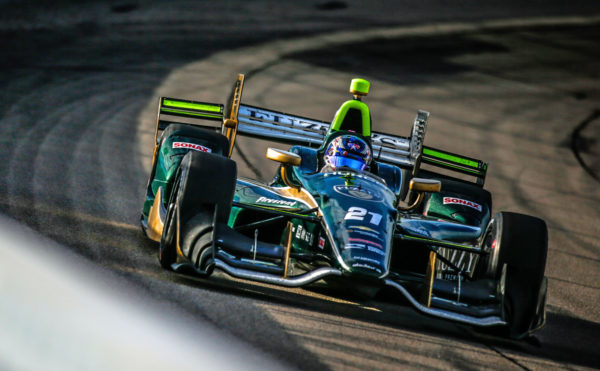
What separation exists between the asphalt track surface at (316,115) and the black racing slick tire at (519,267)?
0.23 metres

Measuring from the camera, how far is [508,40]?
27.3 metres

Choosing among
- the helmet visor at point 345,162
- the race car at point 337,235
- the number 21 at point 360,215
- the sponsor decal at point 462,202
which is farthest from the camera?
the sponsor decal at point 462,202

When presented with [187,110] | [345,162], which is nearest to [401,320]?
[345,162]

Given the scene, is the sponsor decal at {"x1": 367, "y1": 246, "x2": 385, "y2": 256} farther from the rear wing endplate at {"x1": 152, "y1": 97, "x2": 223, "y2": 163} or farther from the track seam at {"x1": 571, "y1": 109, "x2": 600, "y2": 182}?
the track seam at {"x1": 571, "y1": 109, "x2": 600, "y2": 182}

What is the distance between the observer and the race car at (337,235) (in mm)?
5762

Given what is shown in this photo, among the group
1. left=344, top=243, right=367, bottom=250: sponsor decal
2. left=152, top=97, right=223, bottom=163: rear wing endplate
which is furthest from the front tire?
left=152, top=97, right=223, bottom=163: rear wing endplate

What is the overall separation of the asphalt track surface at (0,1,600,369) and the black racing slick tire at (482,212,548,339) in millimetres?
232

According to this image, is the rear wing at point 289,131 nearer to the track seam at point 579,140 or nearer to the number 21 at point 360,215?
the number 21 at point 360,215

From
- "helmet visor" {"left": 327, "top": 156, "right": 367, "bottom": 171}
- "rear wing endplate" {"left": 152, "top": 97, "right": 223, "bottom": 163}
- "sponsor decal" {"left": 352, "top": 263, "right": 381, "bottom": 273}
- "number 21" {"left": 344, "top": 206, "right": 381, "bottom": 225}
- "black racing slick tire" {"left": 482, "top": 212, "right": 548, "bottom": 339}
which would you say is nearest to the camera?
"sponsor decal" {"left": 352, "top": 263, "right": 381, "bottom": 273}

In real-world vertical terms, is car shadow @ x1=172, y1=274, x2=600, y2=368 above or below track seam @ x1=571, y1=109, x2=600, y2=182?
below

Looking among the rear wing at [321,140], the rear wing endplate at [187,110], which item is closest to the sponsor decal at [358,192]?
the rear wing at [321,140]

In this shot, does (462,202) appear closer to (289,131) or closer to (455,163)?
(455,163)

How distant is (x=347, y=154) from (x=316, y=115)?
9.17 m

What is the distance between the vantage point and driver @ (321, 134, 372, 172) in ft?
24.9
